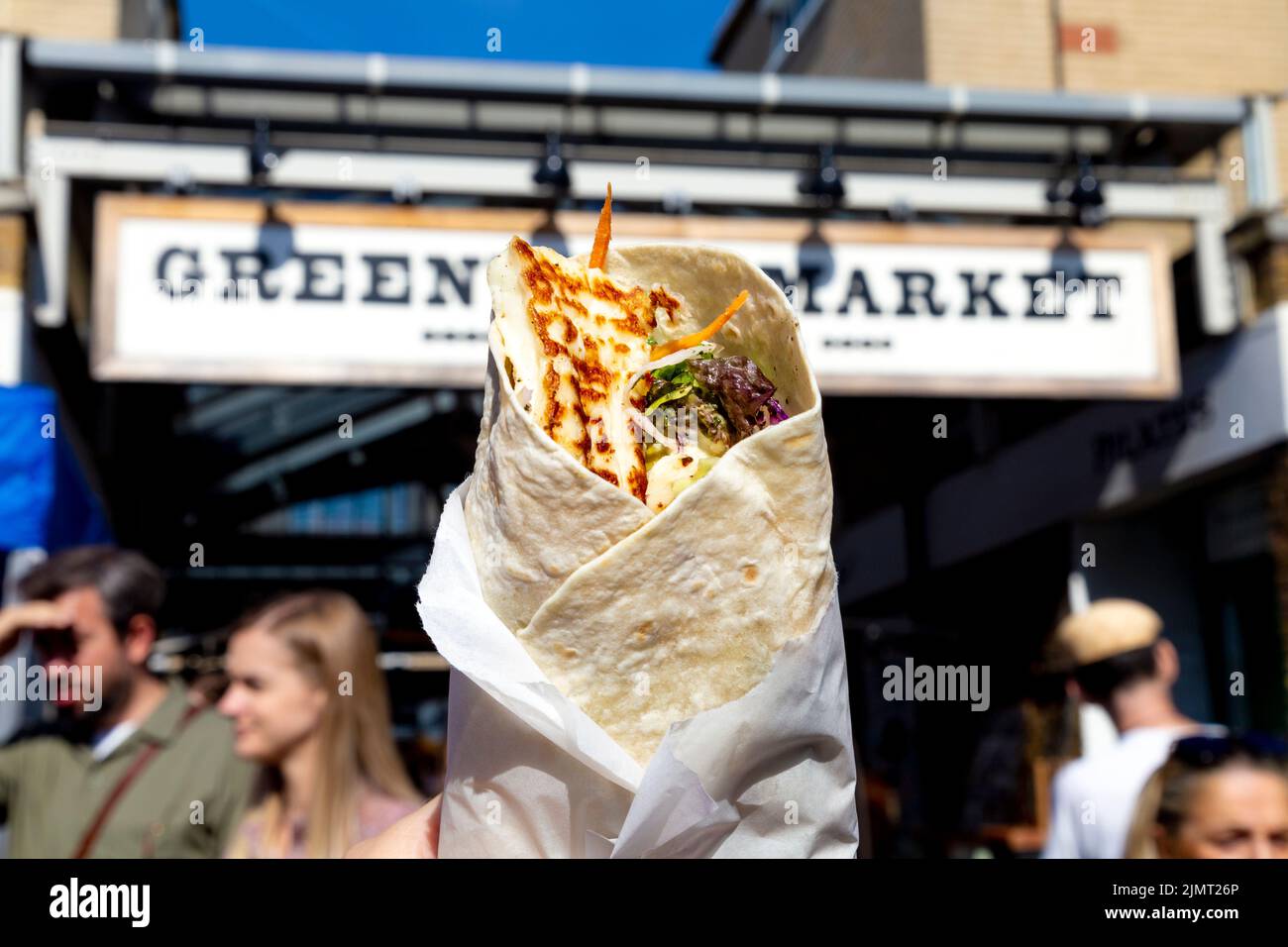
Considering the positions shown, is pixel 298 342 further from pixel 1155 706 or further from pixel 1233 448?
pixel 1233 448

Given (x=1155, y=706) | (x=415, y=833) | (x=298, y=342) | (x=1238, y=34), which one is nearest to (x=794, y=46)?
(x=1238, y=34)

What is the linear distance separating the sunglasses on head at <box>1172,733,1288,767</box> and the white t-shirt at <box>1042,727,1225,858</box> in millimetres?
525

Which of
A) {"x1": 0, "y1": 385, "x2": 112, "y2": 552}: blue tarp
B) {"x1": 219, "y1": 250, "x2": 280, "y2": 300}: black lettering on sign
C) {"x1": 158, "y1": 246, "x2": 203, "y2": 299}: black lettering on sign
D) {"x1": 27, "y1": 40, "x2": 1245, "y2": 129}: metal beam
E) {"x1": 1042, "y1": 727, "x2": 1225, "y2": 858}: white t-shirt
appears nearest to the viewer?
{"x1": 1042, "y1": 727, "x2": 1225, "y2": 858}: white t-shirt

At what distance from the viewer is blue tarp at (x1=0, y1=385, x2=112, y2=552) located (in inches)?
160

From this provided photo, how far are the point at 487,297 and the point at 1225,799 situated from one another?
3900mm

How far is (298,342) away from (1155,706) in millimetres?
3725

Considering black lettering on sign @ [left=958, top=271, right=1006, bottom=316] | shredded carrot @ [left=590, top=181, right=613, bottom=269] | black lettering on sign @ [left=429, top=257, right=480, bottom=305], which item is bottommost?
shredded carrot @ [left=590, top=181, right=613, bottom=269]

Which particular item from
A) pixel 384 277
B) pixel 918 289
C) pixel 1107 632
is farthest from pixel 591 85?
pixel 1107 632

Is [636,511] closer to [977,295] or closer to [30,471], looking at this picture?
[30,471]

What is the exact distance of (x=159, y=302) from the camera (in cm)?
516

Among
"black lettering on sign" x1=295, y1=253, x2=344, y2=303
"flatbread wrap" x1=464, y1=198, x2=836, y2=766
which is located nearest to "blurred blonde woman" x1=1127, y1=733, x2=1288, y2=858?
"flatbread wrap" x1=464, y1=198, x2=836, y2=766

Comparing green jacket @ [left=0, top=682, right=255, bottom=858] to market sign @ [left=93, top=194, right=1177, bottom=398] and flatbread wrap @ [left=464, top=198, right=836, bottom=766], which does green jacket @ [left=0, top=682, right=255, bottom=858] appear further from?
market sign @ [left=93, top=194, right=1177, bottom=398]

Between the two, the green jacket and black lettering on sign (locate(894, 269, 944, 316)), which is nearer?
the green jacket

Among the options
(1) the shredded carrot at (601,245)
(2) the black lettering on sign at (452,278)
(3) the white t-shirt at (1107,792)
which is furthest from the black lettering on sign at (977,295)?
(1) the shredded carrot at (601,245)
